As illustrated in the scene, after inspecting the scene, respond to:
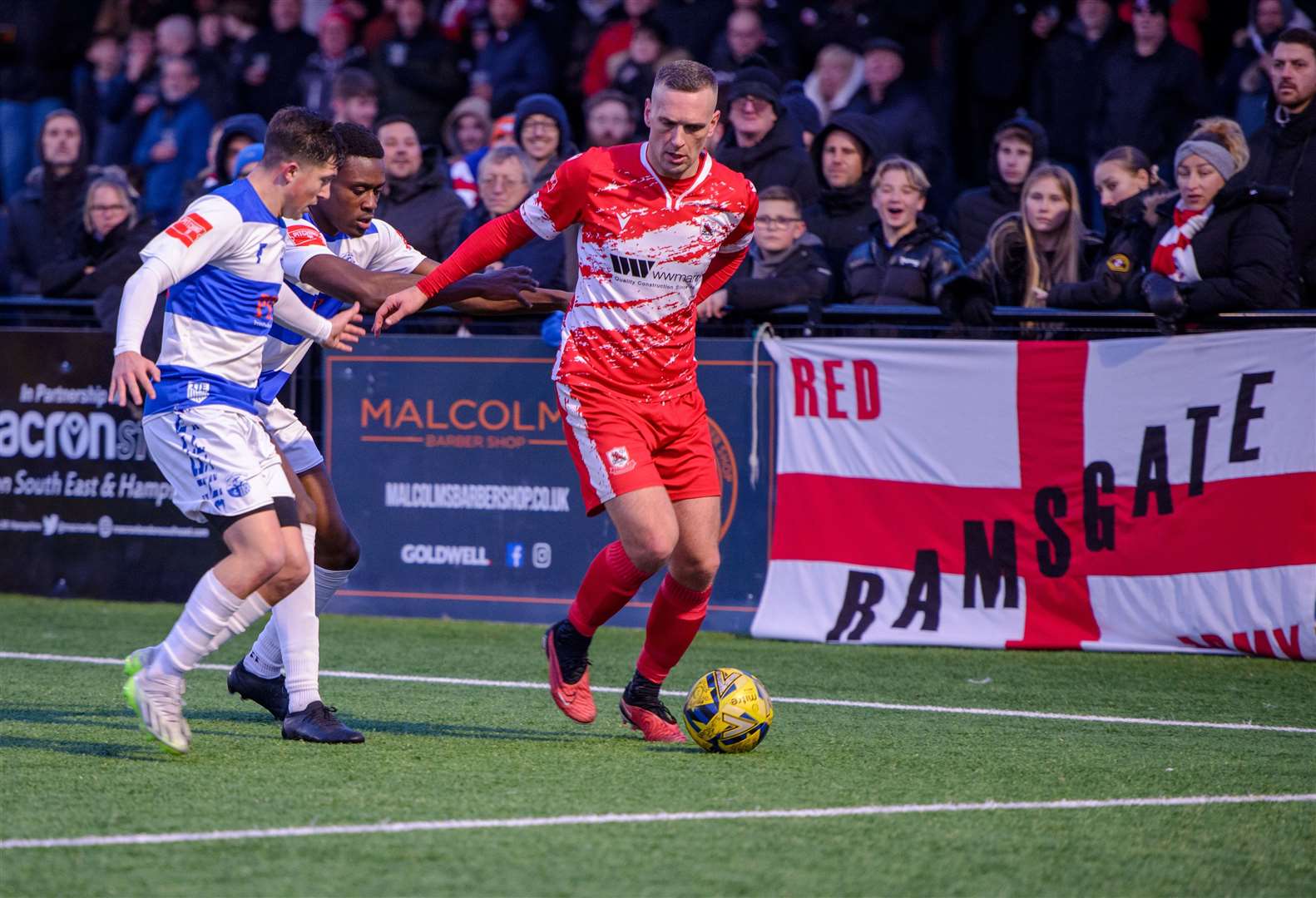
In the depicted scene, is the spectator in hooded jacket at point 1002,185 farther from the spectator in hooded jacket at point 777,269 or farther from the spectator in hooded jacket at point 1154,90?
the spectator in hooded jacket at point 1154,90

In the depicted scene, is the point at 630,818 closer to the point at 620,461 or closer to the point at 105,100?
the point at 620,461

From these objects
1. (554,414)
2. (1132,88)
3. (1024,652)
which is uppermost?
(1132,88)

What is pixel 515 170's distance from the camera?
1149 cm

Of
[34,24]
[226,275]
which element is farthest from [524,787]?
[34,24]

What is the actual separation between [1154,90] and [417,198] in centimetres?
491

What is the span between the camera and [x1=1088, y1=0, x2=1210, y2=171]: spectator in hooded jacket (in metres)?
12.3

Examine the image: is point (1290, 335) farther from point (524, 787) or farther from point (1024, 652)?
point (524, 787)

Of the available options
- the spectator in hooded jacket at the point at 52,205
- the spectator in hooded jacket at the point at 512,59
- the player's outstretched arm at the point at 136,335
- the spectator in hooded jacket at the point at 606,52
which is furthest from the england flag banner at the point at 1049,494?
the spectator in hooded jacket at the point at 52,205

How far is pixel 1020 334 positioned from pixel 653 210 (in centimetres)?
395

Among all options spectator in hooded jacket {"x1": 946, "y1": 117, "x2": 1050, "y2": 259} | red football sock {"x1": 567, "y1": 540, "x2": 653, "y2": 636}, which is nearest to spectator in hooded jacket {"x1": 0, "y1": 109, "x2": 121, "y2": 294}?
spectator in hooded jacket {"x1": 946, "y1": 117, "x2": 1050, "y2": 259}

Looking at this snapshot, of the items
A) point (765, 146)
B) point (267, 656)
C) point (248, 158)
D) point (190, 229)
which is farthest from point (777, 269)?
point (190, 229)

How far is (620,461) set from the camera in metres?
6.63

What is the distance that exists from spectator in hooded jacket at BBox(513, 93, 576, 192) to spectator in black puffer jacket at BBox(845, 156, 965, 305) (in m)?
2.42

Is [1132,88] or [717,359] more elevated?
[1132,88]
